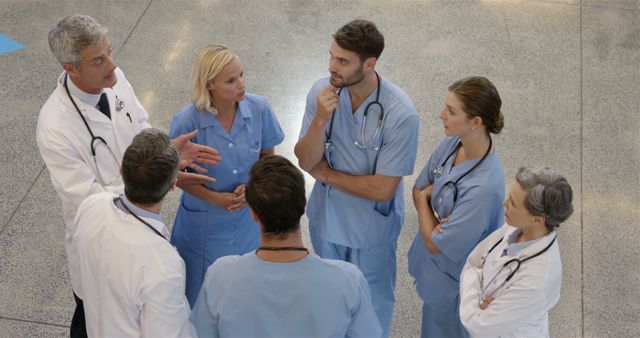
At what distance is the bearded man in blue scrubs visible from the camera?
106 inches

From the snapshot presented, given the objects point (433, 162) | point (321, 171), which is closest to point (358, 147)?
point (321, 171)

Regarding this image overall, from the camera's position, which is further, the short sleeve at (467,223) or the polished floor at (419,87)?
the polished floor at (419,87)

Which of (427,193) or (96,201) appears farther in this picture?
(427,193)

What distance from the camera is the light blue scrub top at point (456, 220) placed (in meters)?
2.55

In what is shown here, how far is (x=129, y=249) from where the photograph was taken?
2148 mm

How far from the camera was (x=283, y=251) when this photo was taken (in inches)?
77.1

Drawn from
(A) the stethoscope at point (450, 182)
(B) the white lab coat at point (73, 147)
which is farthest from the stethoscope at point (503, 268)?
(B) the white lab coat at point (73, 147)

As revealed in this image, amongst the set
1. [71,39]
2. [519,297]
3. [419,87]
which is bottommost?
[419,87]

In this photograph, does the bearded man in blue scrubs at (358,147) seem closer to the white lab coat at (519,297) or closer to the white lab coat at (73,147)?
the white lab coat at (519,297)

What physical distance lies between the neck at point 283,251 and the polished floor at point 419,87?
1.62 m

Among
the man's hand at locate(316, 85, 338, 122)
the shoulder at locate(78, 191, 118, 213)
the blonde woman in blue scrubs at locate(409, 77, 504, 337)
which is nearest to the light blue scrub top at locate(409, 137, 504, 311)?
the blonde woman in blue scrubs at locate(409, 77, 504, 337)

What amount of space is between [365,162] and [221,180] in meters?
0.60

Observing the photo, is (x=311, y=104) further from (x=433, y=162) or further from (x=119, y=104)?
(x=119, y=104)

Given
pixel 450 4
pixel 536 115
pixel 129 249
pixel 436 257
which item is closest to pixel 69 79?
pixel 129 249
